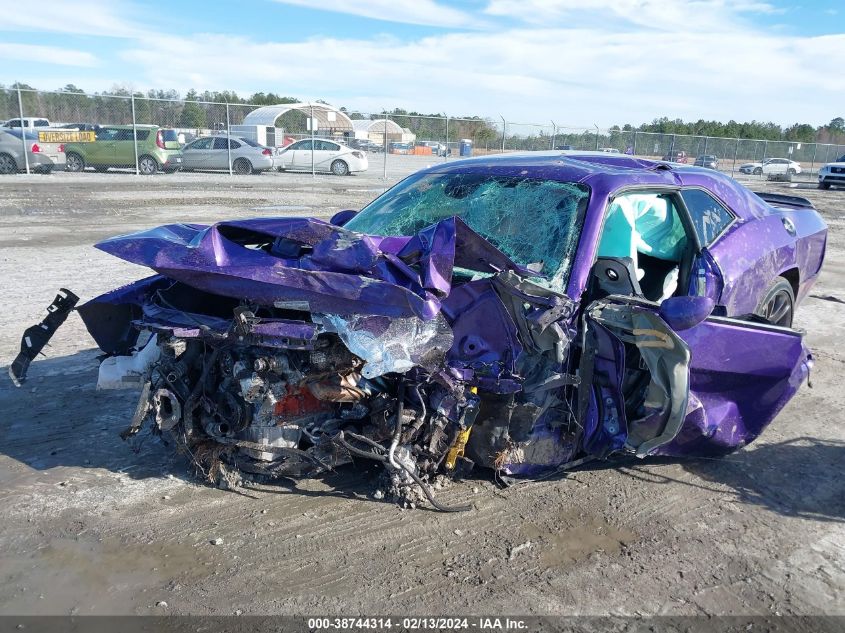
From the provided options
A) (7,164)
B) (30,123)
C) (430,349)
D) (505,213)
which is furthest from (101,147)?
(430,349)

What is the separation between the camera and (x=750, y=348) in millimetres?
3773

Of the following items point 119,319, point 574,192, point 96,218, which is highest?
point 574,192

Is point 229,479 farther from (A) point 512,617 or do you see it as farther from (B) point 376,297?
(A) point 512,617

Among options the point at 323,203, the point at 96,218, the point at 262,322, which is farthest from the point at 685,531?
the point at 323,203

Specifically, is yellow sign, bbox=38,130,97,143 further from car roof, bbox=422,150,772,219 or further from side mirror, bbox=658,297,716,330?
side mirror, bbox=658,297,716,330

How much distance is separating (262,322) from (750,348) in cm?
256

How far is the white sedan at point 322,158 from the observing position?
2723cm

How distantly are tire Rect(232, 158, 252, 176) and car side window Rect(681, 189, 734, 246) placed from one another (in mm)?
22911

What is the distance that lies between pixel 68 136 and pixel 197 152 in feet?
13.6

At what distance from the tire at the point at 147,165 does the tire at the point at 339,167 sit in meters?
7.04

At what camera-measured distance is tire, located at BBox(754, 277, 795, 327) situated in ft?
16.2

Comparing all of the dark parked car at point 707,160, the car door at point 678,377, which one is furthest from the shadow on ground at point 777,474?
the dark parked car at point 707,160

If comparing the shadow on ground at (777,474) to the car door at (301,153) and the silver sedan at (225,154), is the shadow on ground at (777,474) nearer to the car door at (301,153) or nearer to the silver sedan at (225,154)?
the silver sedan at (225,154)

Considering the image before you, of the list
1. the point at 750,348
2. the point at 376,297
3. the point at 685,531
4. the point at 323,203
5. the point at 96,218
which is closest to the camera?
the point at 376,297
